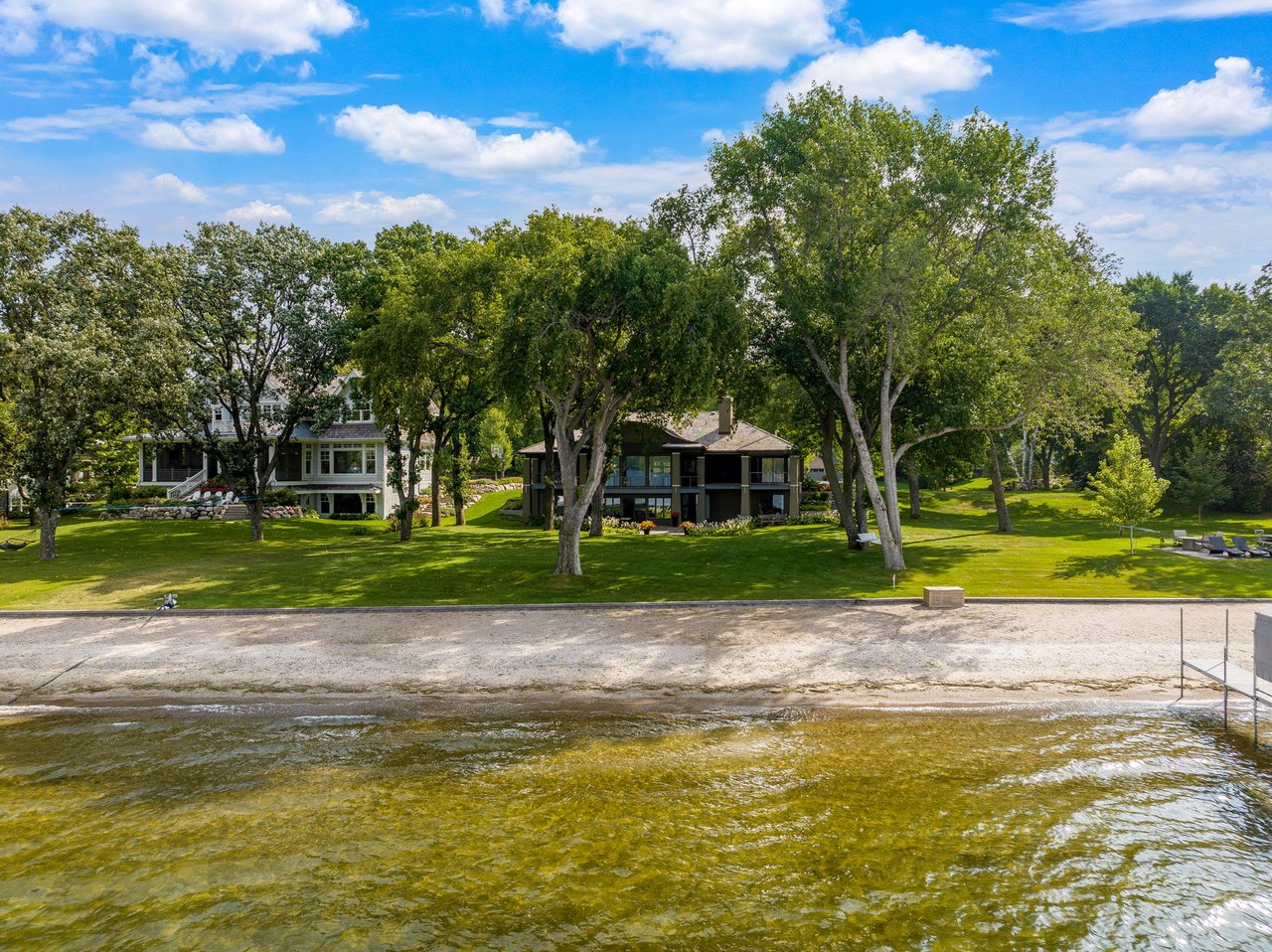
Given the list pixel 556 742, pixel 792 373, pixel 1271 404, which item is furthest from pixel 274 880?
pixel 1271 404

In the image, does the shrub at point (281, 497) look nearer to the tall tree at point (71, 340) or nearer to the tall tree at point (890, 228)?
the tall tree at point (71, 340)

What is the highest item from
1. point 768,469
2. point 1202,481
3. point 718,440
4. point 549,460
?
point 718,440

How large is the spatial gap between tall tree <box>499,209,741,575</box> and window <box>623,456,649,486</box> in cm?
2439

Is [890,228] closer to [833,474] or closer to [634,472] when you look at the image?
[833,474]

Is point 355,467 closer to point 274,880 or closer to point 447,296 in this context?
point 447,296

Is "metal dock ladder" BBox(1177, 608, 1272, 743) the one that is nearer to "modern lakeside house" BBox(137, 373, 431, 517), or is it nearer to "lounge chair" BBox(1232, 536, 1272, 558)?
"lounge chair" BBox(1232, 536, 1272, 558)

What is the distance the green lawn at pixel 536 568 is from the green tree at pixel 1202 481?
16.2m

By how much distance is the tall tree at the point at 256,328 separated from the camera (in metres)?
35.5

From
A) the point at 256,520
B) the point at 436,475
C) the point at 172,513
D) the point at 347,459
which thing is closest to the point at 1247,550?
the point at 436,475

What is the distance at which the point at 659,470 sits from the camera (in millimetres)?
52219

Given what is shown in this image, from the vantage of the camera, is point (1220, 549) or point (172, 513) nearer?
point (1220, 549)

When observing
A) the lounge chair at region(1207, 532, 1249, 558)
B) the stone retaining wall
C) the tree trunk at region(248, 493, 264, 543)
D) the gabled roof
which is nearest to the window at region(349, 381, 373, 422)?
the tree trunk at region(248, 493, 264, 543)

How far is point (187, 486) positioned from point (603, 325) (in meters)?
36.7

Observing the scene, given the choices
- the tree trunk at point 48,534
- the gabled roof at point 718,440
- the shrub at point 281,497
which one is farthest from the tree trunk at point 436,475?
the tree trunk at point 48,534
